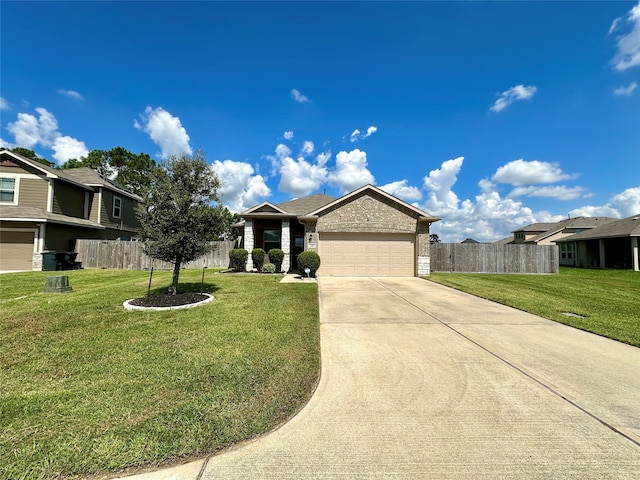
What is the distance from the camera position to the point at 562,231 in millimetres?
33969

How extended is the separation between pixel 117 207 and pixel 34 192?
17.4 feet

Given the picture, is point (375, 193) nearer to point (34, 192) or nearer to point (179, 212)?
point (179, 212)

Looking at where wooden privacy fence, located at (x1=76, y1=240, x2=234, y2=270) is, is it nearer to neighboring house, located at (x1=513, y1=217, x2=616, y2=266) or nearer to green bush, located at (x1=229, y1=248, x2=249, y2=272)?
green bush, located at (x1=229, y1=248, x2=249, y2=272)

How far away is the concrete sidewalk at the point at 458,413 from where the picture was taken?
214 cm

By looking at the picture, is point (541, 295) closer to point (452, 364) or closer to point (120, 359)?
point (452, 364)

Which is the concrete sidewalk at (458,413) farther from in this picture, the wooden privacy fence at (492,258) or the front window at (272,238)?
the wooden privacy fence at (492,258)

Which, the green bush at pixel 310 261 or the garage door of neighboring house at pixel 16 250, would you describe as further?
the garage door of neighboring house at pixel 16 250

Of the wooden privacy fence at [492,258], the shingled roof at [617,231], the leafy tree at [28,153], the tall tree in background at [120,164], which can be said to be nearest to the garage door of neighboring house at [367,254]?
the wooden privacy fence at [492,258]

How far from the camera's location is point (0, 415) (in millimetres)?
2613

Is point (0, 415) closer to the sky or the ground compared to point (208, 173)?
closer to the ground

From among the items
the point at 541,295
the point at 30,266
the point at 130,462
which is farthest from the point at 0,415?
the point at 30,266

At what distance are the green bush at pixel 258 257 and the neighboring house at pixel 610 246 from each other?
25214 millimetres

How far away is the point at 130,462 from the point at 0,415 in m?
1.62

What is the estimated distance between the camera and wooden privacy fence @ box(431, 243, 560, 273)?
17281mm
